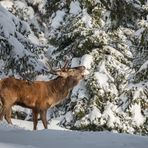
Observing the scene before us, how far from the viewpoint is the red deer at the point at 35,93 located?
1316cm

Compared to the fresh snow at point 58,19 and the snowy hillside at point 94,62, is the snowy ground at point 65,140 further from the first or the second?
the fresh snow at point 58,19

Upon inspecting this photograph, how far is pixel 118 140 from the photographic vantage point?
8.05 metres

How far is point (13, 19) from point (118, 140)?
7.25 metres

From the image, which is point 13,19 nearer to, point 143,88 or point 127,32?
point 143,88

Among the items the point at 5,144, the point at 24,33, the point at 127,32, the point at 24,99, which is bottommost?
the point at 5,144

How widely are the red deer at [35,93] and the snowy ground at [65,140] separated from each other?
14.1ft

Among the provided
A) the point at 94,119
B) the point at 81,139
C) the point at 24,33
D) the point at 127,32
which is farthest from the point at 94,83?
the point at 81,139

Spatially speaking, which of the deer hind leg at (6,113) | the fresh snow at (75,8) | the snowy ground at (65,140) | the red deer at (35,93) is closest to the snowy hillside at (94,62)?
the fresh snow at (75,8)

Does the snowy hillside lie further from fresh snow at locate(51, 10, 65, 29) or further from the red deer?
the red deer

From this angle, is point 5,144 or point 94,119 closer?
point 5,144

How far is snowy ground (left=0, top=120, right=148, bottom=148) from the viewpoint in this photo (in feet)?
24.7

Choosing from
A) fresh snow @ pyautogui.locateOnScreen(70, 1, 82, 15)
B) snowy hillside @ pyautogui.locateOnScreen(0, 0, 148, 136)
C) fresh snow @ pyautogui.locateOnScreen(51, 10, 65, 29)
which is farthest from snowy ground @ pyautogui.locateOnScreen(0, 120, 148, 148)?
fresh snow @ pyautogui.locateOnScreen(51, 10, 65, 29)

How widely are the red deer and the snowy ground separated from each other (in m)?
4.29

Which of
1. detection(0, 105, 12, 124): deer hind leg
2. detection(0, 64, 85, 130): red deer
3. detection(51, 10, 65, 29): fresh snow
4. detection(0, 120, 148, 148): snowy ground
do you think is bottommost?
detection(0, 120, 148, 148): snowy ground
